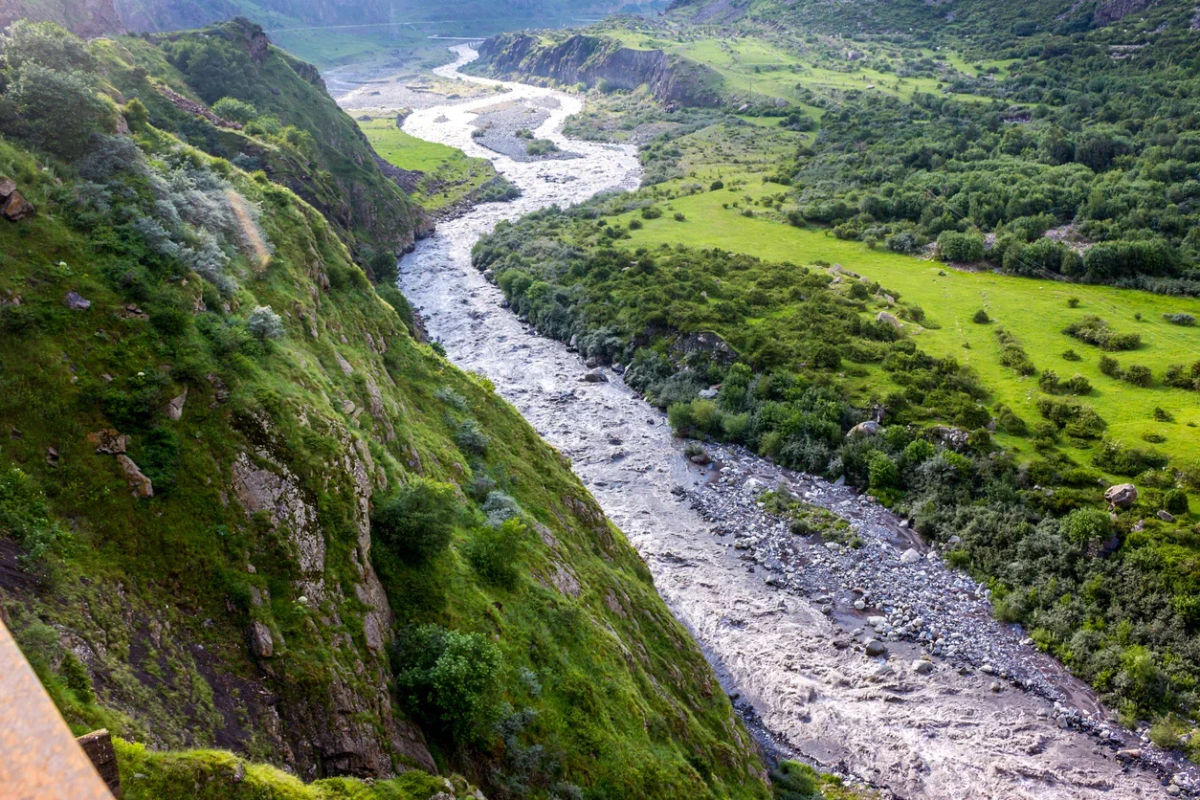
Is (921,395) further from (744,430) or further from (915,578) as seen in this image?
(915,578)

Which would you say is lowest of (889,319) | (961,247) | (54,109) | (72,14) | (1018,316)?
Answer: (889,319)

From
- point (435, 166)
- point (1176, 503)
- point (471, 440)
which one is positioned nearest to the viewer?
point (471, 440)

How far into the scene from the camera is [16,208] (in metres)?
19.3

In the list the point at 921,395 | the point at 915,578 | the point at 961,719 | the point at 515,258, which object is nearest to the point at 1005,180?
the point at 921,395

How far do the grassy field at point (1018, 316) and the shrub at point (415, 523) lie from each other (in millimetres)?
42134

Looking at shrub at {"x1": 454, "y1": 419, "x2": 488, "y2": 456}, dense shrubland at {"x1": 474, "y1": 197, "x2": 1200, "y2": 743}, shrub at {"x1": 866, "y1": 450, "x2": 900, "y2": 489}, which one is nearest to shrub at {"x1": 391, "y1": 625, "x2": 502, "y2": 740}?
shrub at {"x1": 454, "y1": 419, "x2": 488, "y2": 456}

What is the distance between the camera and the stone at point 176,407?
17.5 meters

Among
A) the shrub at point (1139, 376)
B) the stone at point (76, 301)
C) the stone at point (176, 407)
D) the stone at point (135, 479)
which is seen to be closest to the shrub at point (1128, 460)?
the shrub at point (1139, 376)

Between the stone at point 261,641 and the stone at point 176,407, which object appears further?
the stone at point 176,407

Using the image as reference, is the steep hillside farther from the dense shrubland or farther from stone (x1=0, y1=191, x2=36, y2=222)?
the dense shrubland

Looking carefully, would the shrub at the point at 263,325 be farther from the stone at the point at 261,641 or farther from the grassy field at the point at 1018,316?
the grassy field at the point at 1018,316

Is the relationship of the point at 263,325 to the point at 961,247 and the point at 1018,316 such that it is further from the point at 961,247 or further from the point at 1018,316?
the point at 961,247

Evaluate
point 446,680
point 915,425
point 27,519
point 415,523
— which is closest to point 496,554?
point 415,523

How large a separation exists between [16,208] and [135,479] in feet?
30.7
